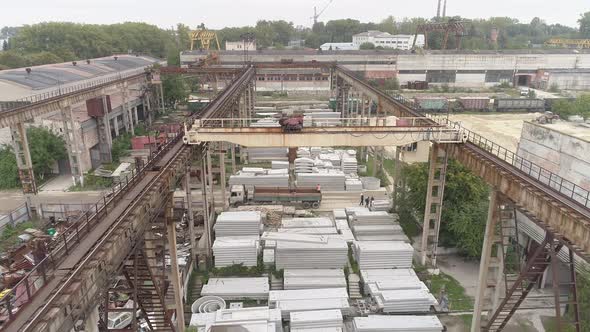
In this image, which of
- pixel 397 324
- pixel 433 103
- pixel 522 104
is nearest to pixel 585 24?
pixel 522 104

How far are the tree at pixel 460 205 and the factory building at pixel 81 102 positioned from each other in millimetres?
24022

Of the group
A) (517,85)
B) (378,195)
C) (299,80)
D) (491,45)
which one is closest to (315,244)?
(378,195)

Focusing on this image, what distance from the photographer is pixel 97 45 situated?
8375cm

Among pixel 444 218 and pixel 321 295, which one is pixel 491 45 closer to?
pixel 444 218

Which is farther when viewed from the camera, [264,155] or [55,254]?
[264,155]

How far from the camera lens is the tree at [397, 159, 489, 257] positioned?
62.7ft

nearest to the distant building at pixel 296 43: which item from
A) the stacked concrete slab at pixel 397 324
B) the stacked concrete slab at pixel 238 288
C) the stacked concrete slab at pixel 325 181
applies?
the stacked concrete slab at pixel 325 181

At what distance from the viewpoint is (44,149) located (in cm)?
2856

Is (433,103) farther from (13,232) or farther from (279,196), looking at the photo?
(13,232)

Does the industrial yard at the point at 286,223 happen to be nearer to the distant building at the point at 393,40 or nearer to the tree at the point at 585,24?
the distant building at the point at 393,40

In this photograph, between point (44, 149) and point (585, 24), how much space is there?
542 feet

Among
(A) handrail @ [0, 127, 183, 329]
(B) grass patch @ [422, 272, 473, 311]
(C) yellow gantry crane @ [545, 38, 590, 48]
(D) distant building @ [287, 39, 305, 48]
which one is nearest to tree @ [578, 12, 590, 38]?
(C) yellow gantry crane @ [545, 38, 590, 48]

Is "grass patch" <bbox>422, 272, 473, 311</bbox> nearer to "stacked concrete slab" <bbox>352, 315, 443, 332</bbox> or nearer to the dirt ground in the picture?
"stacked concrete slab" <bbox>352, 315, 443, 332</bbox>

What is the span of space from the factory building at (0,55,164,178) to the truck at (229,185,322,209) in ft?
41.0
